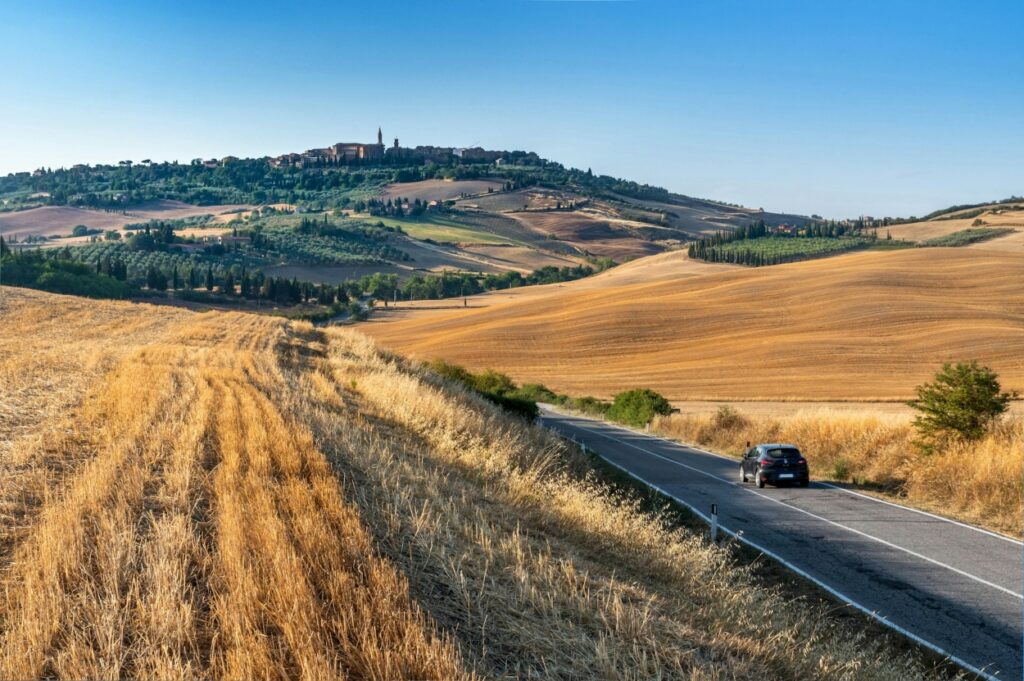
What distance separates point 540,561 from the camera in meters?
6.41

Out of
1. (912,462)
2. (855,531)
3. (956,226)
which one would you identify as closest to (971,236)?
(956,226)

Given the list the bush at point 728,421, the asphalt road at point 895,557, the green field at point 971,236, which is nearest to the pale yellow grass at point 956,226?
the green field at point 971,236

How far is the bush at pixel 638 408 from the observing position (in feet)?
156

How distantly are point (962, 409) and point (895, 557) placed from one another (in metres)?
9.31

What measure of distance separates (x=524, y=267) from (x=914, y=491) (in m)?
165

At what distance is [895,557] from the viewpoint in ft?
49.0

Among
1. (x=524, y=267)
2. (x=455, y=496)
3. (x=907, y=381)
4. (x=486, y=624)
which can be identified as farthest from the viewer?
(x=524, y=267)

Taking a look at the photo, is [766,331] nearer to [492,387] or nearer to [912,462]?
[492,387]

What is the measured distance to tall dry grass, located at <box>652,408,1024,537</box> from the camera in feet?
60.0

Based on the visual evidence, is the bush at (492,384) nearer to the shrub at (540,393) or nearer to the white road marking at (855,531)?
the white road marking at (855,531)

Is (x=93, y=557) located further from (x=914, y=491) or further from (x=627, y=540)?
(x=914, y=491)

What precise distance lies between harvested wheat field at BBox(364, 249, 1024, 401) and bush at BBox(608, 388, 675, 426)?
10585mm

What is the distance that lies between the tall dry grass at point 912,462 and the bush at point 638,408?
11.8 metres

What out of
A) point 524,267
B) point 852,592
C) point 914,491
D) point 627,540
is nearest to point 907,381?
point 914,491
